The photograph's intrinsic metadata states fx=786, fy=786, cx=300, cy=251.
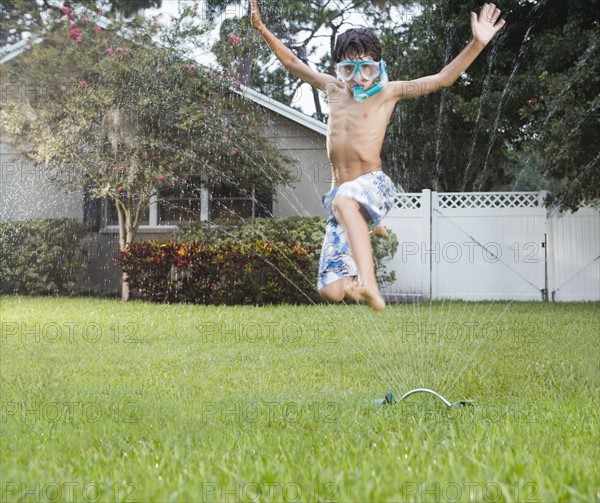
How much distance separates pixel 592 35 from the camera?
34.4 ft

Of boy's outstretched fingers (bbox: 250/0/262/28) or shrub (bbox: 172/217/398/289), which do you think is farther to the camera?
shrub (bbox: 172/217/398/289)

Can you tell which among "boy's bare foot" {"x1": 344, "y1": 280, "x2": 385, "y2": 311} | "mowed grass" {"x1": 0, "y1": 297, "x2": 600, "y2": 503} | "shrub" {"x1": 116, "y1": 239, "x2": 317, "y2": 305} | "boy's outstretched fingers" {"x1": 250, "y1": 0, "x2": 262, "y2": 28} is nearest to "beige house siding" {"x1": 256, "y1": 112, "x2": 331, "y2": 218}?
"shrub" {"x1": 116, "y1": 239, "x2": 317, "y2": 305}

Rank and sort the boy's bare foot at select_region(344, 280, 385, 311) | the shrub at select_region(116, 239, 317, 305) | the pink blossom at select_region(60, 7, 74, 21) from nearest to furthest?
the boy's bare foot at select_region(344, 280, 385, 311)
the shrub at select_region(116, 239, 317, 305)
the pink blossom at select_region(60, 7, 74, 21)

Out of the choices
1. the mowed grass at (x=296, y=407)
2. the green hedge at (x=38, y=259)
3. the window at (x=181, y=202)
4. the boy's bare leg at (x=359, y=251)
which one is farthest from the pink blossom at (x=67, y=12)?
the boy's bare leg at (x=359, y=251)

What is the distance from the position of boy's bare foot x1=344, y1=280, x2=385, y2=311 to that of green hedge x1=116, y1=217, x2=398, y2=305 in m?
7.63

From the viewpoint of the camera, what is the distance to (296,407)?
503cm

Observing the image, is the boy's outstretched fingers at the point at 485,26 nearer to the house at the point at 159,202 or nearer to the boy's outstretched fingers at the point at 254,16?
the boy's outstretched fingers at the point at 254,16

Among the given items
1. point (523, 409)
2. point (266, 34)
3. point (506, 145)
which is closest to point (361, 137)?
point (266, 34)

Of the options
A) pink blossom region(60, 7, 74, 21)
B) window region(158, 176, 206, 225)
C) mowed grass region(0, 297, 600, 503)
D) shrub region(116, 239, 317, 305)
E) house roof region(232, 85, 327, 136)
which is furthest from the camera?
window region(158, 176, 206, 225)

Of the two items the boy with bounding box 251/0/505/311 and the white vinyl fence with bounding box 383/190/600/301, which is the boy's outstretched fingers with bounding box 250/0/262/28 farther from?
the white vinyl fence with bounding box 383/190/600/301

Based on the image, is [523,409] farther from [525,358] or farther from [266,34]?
[266,34]

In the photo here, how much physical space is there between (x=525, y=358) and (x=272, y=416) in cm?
334

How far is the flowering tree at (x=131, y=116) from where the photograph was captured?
1205 cm

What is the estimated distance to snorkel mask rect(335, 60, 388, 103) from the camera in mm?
2896
